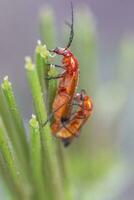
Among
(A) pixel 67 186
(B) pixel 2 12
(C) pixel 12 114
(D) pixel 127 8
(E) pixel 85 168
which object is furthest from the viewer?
(D) pixel 127 8

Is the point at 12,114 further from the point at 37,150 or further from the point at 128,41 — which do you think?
the point at 128,41

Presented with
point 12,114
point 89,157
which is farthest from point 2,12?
point 12,114

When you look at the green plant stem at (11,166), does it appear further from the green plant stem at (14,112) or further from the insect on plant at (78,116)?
the insect on plant at (78,116)

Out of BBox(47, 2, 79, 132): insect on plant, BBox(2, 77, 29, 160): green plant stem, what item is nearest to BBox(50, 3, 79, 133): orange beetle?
BBox(47, 2, 79, 132): insect on plant

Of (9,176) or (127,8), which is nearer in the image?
(9,176)

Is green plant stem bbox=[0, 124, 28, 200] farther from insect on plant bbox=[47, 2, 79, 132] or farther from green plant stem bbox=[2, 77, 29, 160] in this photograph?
insect on plant bbox=[47, 2, 79, 132]

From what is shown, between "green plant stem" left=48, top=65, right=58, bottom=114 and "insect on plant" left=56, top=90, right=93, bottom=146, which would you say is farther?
"insect on plant" left=56, top=90, right=93, bottom=146
